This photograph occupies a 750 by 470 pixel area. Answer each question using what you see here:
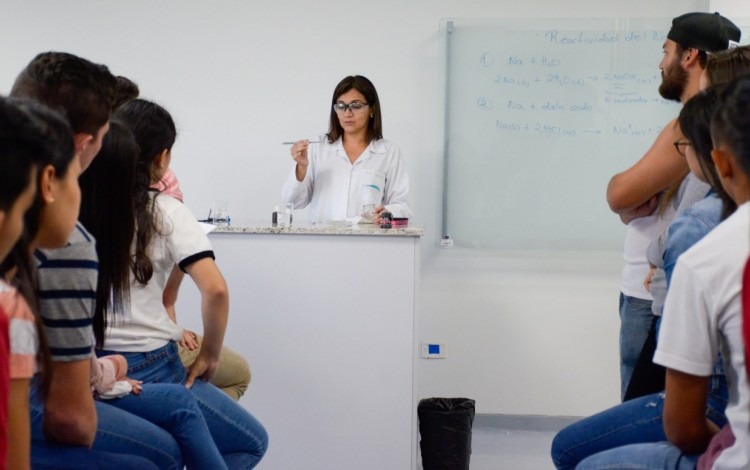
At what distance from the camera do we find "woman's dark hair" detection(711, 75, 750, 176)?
1.30 metres

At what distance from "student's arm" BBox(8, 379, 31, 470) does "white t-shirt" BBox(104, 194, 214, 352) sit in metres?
0.75

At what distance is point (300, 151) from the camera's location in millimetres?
3779

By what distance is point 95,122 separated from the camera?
1581 millimetres

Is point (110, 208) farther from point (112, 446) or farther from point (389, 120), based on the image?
point (389, 120)

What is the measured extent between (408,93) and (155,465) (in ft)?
9.49

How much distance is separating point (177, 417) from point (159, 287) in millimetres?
347

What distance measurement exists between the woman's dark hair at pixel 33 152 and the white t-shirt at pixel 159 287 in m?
0.50

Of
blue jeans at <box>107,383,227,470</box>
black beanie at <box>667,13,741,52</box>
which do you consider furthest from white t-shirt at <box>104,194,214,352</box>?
black beanie at <box>667,13,741,52</box>

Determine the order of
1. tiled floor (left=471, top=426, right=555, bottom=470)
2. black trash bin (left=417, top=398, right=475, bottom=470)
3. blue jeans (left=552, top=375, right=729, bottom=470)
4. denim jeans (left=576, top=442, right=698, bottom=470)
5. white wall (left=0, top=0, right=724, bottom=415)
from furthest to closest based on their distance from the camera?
white wall (left=0, top=0, right=724, bottom=415) < tiled floor (left=471, top=426, right=555, bottom=470) < black trash bin (left=417, top=398, right=475, bottom=470) < blue jeans (left=552, top=375, right=729, bottom=470) < denim jeans (left=576, top=442, right=698, bottom=470)

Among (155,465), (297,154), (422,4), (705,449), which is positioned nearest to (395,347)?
(297,154)

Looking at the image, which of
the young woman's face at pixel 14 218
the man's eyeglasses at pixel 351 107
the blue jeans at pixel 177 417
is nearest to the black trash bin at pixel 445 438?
the man's eyeglasses at pixel 351 107

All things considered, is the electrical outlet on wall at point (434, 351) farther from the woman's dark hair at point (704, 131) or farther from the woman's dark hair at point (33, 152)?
the woman's dark hair at point (33, 152)

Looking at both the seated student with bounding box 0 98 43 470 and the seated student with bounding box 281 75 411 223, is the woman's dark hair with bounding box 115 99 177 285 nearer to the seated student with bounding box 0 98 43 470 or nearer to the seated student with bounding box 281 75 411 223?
the seated student with bounding box 0 98 43 470

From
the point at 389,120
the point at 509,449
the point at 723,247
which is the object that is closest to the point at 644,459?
the point at 723,247
